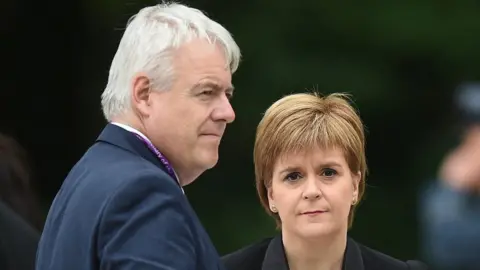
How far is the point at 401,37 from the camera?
13.9 feet

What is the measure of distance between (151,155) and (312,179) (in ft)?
1.59

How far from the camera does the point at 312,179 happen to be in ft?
7.68

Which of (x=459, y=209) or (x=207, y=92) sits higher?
(x=207, y=92)

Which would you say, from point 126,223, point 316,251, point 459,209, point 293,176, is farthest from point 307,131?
point 459,209

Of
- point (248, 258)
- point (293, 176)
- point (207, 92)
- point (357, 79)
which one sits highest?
point (207, 92)

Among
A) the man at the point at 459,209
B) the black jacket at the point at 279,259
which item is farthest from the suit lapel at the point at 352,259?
the man at the point at 459,209

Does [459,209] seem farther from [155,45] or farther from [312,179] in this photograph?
[155,45]

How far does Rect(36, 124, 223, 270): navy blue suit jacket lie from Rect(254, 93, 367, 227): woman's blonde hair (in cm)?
48

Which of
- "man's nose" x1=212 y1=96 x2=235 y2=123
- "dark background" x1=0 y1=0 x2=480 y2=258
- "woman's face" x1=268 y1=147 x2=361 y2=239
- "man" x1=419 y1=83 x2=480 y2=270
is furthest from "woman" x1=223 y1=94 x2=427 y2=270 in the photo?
"dark background" x1=0 y1=0 x2=480 y2=258

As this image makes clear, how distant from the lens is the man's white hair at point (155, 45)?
77.3 inches

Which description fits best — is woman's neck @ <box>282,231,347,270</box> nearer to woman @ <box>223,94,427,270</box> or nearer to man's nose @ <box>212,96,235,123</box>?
woman @ <box>223,94,427,270</box>

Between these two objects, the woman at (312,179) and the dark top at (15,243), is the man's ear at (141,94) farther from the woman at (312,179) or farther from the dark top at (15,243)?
the dark top at (15,243)

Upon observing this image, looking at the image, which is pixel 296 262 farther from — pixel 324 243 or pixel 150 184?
pixel 150 184

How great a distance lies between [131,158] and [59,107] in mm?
2588
